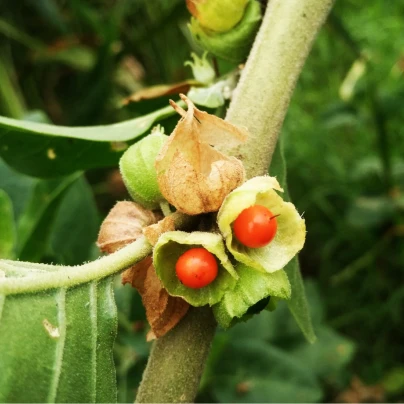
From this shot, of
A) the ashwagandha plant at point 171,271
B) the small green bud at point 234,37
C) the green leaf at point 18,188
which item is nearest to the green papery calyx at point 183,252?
the ashwagandha plant at point 171,271

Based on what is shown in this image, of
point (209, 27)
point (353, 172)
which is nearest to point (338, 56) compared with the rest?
point (353, 172)

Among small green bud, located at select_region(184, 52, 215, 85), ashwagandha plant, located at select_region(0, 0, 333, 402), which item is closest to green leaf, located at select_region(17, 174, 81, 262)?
small green bud, located at select_region(184, 52, 215, 85)

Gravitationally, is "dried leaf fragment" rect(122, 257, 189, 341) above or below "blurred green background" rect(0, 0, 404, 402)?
above

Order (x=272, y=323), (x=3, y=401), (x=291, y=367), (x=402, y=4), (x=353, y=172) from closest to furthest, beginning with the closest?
(x=3, y=401), (x=291, y=367), (x=272, y=323), (x=353, y=172), (x=402, y=4)

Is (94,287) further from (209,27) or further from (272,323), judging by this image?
(272,323)

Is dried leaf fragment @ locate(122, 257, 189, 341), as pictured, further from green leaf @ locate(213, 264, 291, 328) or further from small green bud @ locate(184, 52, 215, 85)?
small green bud @ locate(184, 52, 215, 85)

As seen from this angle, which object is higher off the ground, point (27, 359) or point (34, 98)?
point (27, 359)
